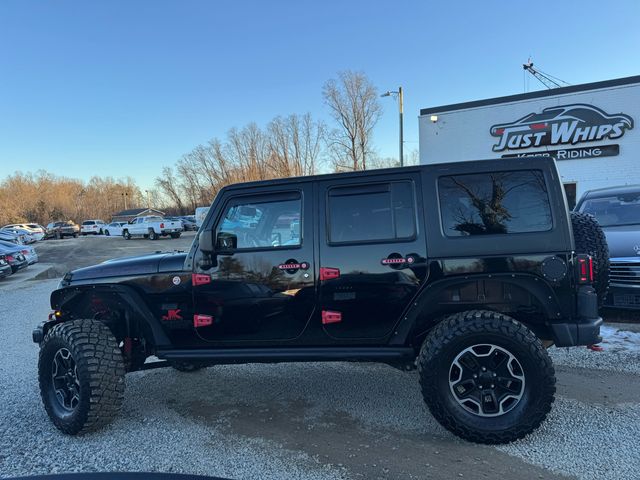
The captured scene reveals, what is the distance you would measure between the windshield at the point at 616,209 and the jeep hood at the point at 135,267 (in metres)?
6.13

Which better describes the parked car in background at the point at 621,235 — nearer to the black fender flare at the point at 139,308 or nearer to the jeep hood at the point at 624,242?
the jeep hood at the point at 624,242

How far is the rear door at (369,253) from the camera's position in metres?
3.28

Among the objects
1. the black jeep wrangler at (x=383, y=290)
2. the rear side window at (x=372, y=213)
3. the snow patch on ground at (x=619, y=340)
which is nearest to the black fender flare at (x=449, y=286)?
the black jeep wrangler at (x=383, y=290)

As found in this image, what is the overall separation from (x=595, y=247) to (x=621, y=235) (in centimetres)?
A: 303

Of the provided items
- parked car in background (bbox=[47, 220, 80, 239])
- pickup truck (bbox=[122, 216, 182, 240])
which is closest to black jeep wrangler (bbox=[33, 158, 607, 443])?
pickup truck (bbox=[122, 216, 182, 240])

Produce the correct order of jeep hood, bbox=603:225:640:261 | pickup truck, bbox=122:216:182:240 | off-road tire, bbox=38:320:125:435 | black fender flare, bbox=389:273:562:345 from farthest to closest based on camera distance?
pickup truck, bbox=122:216:182:240
jeep hood, bbox=603:225:640:261
off-road tire, bbox=38:320:125:435
black fender flare, bbox=389:273:562:345

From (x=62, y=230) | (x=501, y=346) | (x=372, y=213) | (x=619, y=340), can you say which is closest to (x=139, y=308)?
(x=372, y=213)

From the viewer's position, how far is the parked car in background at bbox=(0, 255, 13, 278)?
44.9 feet

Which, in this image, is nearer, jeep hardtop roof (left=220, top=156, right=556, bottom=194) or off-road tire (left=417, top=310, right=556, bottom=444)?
off-road tire (left=417, top=310, right=556, bottom=444)

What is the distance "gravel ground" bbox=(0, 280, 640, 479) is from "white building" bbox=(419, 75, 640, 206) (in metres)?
13.0

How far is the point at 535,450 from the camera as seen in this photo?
3.02 meters

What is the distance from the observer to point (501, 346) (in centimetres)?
308

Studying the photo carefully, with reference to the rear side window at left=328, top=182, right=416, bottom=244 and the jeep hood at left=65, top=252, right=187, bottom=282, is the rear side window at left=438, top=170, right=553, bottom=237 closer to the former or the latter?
the rear side window at left=328, top=182, right=416, bottom=244

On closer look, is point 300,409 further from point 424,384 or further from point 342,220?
point 342,220
